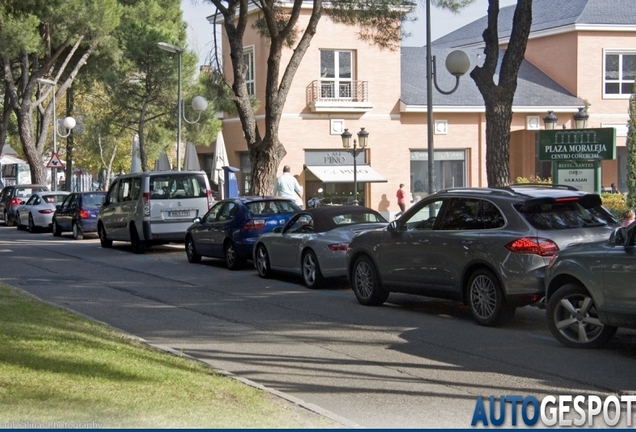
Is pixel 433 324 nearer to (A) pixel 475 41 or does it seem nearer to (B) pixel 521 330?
(B) pixel 521 330

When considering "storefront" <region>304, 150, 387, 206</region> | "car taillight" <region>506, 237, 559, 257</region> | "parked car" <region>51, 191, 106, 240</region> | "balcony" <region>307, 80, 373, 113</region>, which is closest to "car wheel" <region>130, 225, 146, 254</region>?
"parked car" <region>51, 191, 106, 240</region>

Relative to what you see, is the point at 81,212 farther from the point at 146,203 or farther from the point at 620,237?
the point at 620,237

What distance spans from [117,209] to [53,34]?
18.8m

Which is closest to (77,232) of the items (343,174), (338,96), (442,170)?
(343,174)

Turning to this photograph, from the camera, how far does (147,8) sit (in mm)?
44000

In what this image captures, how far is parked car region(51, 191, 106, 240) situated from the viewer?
2977 cm

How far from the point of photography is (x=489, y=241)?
11.7 meters

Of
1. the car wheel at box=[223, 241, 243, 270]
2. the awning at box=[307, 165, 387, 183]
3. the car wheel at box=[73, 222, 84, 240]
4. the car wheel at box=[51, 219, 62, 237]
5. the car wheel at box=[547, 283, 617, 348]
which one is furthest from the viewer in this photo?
the awning at box=[307, 165, 387, 183]

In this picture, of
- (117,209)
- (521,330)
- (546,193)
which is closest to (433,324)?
(521,330)

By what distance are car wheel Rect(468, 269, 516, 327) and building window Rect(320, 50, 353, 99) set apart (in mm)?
31540

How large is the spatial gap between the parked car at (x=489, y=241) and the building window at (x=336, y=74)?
1186 inches

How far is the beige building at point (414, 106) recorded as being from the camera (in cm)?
4294

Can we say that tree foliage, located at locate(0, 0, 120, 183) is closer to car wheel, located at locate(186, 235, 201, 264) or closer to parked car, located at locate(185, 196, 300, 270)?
car wheel, located at locate(186, 235, 201, 264)

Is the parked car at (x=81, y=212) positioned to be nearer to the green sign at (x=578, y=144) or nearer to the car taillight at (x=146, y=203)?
the car taillight at (x=146, y=203)
